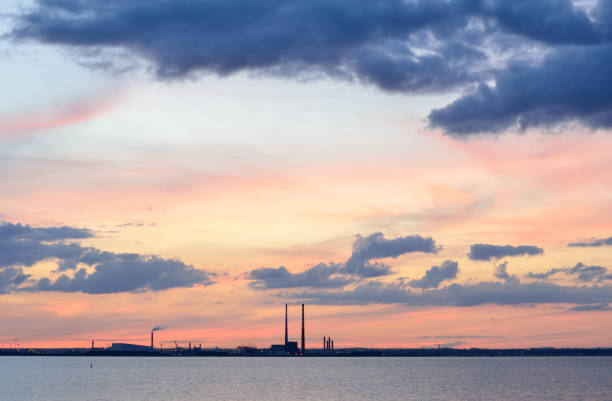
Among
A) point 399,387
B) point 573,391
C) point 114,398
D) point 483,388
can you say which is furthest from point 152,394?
point 573,391

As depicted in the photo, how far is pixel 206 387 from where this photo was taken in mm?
196500

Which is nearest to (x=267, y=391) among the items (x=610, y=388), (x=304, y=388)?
(x=304, y=388)

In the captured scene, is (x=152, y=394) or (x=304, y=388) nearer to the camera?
(x=152, y=394)

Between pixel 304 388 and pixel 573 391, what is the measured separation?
2570 inches

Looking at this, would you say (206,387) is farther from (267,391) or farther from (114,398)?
(114,398)

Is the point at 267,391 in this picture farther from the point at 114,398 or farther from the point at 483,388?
the point at 483,388

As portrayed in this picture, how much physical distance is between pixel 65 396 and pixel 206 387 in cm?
3969

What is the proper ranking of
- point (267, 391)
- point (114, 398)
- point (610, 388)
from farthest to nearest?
point (610, 388) < point (267, 391) < point (114, 398)

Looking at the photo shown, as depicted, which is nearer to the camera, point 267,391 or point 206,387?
point 267,391

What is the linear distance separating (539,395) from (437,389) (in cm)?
2766

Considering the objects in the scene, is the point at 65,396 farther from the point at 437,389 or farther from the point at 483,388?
the point at 483,388

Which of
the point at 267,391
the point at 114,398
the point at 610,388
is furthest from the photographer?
the point at 610,388

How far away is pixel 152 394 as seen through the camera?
17200cm

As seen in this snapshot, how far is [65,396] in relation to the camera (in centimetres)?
16812
